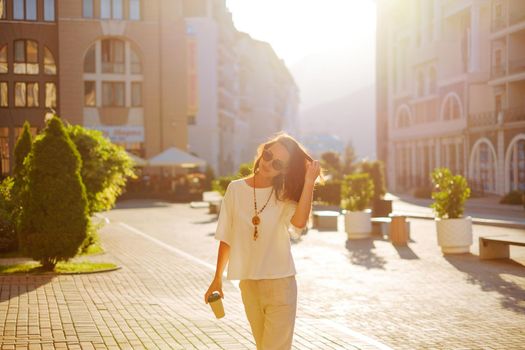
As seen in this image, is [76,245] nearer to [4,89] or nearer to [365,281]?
[365,281]

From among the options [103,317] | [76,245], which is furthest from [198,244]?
[103,317]

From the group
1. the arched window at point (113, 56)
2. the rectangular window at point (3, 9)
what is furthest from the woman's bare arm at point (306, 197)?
the arched window at point (113, 56)

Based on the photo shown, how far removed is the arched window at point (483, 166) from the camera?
50.5 metres

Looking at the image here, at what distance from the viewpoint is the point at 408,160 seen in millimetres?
65250

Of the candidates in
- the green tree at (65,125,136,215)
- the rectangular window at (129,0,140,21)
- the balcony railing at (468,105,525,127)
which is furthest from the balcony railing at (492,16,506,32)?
the green tree at (65,125,136,215)

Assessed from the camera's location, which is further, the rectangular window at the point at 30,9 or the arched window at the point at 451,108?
the arched window at the point at 451,108

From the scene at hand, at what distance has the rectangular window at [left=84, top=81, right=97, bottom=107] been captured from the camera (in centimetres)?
5675

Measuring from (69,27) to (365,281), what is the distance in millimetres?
45119

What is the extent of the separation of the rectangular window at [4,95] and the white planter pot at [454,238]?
42386mm

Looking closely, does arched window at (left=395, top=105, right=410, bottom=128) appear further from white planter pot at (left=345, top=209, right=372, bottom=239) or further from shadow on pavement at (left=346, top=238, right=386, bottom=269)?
shadow on pavement at (left=346, top=238, right=386, bottom=269)

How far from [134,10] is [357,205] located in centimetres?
3721

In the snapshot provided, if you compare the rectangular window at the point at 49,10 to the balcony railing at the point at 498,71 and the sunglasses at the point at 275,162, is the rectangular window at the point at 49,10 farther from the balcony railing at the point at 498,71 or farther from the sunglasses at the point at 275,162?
the sunglasses at the point at 275,162

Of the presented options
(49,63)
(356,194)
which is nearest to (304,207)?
(356,194)

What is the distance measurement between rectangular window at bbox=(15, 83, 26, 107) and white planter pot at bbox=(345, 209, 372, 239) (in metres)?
38.0
